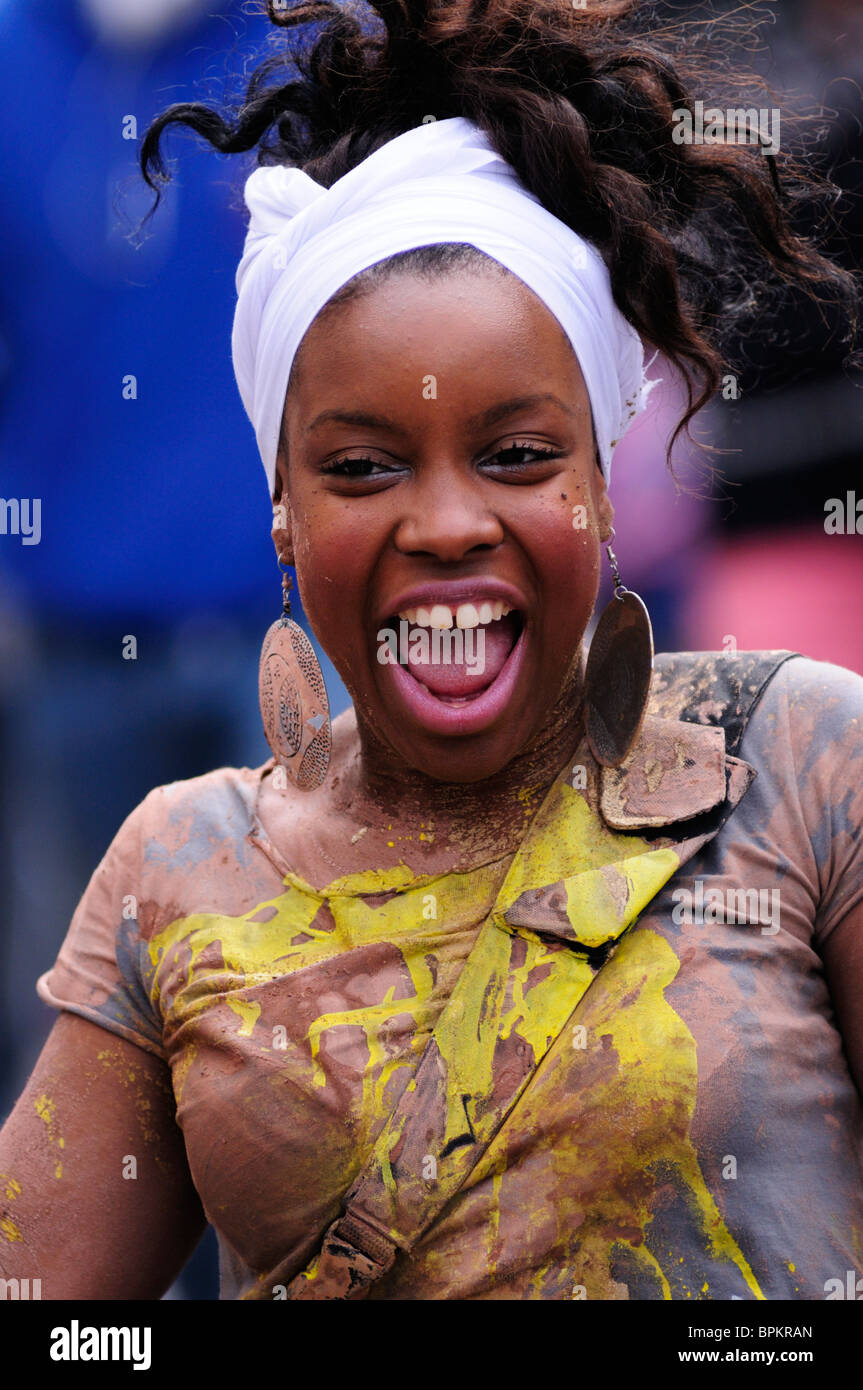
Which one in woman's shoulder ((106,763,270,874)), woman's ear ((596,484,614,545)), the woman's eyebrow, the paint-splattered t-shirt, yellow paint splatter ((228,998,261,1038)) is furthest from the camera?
woman's shoulder ((106,763,270,874))

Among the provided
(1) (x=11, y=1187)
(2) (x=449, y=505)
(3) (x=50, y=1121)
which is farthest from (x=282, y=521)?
(1) (x=11, y=1187)

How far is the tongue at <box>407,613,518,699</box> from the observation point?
195 centimetres

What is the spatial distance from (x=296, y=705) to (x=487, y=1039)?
61 centimetres

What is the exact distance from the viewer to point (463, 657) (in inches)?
76.9

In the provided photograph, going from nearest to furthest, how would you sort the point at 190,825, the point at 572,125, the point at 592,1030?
1. the point at 592,1030
2. the point at 572,125
3. the point at 190,825

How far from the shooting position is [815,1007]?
185 cm

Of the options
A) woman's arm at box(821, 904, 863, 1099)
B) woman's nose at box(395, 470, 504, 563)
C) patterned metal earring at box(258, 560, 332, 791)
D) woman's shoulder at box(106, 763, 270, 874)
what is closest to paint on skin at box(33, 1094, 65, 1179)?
woman's shoulder at box(106, 763, 270, 874)

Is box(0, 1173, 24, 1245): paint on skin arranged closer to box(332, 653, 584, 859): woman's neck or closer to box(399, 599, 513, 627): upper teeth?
box(332, 653, 584, 859): woman's neck

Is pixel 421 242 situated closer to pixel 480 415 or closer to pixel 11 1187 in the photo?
pixel 480 415

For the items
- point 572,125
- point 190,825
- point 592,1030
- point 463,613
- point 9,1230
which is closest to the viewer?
point 592,1030

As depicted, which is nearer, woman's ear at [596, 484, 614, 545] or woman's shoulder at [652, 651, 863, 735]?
woman's shoulder at [652, 651, 863, 735]

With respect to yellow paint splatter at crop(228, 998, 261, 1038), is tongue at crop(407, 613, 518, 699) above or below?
above

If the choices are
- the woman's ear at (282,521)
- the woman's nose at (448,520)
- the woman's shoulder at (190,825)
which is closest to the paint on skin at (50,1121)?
the woman's shoulder at (190,825)

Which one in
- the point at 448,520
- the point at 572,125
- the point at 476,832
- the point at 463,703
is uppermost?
the point at 572,125
